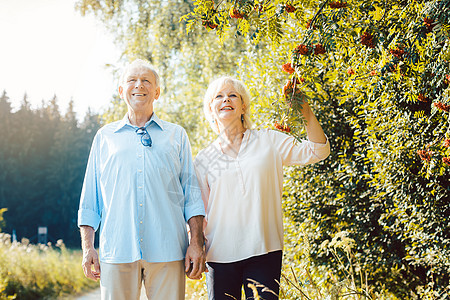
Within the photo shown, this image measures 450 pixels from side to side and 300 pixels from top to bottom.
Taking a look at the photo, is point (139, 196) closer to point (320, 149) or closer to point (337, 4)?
point (320, 149)

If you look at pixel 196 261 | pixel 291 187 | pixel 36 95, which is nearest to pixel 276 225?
pixel 196 261

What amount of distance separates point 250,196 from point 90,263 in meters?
0.83

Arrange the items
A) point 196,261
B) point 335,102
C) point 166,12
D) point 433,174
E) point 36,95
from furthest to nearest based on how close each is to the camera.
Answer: point 36,95 → point 166,12 → point 335,102 → point 433,174 → point 196,261


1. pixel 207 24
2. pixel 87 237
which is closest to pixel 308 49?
pixel 207 24

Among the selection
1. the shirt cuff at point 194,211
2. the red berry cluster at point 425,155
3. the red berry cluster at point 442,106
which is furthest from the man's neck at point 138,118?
the red berry cluster at point 425,155

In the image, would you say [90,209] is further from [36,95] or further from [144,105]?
[36,95]

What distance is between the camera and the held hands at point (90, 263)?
7.25 feet

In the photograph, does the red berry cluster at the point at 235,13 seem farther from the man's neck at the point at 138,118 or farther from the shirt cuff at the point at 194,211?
the shirt cuff at the point at 194,211

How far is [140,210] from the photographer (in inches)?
86.0

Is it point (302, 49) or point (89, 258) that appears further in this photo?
point (89, 258)

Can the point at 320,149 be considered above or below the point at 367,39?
below

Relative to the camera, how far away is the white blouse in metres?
2.17

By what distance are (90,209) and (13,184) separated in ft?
78.7

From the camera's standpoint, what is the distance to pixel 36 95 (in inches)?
1016
